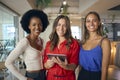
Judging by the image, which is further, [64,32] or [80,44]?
[80,44]

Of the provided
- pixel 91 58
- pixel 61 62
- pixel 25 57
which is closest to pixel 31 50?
pixel 25 57

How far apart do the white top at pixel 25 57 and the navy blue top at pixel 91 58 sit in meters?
0.44

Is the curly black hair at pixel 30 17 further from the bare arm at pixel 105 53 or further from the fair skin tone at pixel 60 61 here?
the bare arm at pixel 105 53

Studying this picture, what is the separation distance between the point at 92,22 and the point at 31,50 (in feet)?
2.24

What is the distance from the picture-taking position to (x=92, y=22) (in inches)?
86.4

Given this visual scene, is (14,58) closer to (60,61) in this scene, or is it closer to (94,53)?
(60,61)

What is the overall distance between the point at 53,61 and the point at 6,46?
16.1ft

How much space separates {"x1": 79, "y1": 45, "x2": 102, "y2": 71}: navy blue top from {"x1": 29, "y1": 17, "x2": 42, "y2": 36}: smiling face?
49 centimetres

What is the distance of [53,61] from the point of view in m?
2.10

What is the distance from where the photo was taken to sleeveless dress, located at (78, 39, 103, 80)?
84.3 inches

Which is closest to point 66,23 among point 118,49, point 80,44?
point 80,44

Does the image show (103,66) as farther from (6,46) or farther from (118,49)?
(118,49)

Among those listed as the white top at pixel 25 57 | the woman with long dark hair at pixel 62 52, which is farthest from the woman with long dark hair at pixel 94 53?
the white top at pixel 25 57

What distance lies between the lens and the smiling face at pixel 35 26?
7.22ft
